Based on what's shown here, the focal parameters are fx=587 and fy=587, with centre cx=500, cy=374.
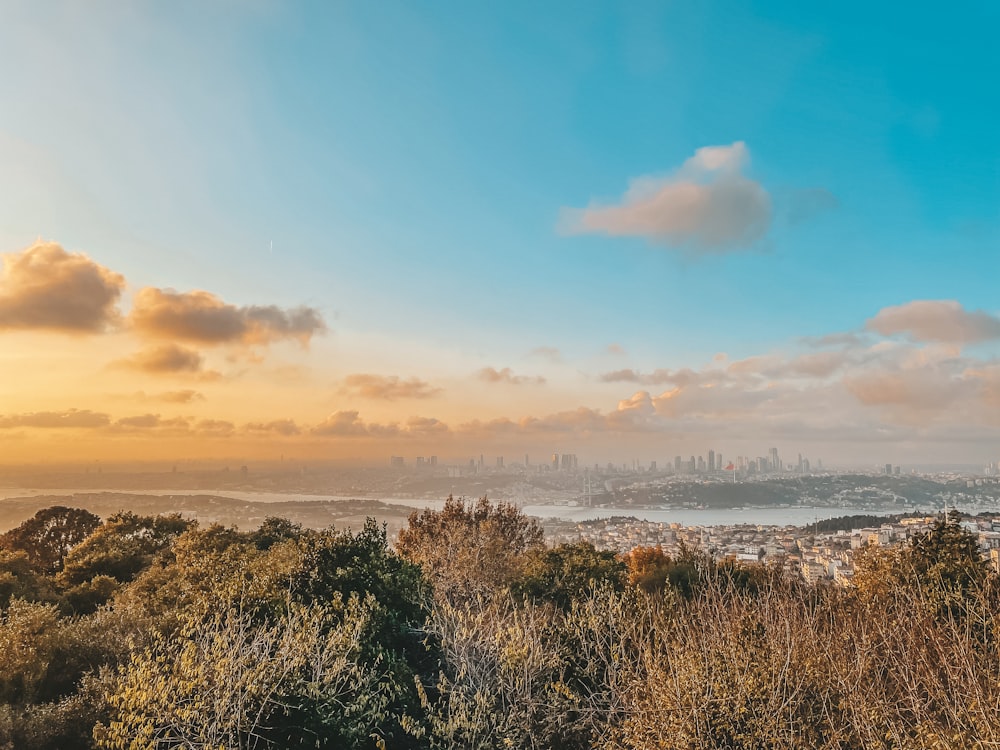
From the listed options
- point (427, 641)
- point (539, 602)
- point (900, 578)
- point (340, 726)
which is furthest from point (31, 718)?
point (900, 578)

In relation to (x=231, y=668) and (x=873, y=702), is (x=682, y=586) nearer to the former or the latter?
(x=873, y=702)

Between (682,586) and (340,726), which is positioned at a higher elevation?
(340,726)

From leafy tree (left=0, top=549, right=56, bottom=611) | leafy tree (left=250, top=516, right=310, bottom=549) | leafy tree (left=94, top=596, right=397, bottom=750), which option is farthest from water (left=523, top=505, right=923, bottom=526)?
leafy tree (left=94, top=596, right=397, bottom=750)

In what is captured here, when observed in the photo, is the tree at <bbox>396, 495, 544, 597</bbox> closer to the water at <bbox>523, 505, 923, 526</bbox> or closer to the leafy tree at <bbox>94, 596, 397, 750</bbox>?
the leafy tree at <bbox>94, 596, 397, 750</bbox>

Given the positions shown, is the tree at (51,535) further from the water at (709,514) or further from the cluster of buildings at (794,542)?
the water at (709,514)

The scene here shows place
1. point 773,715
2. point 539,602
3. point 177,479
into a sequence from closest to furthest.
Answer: point 773,715
point 539,602
point 177,479

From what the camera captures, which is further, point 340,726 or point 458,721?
point 458,721

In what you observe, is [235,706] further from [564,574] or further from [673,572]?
[673,572]

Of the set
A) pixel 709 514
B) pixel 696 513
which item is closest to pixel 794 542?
pixel 709 514
